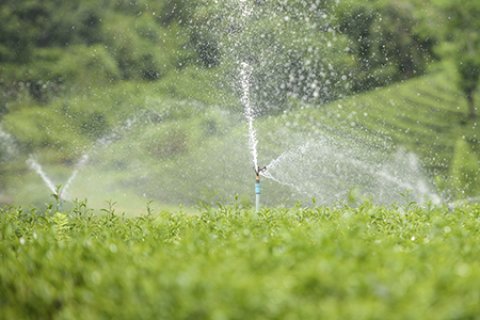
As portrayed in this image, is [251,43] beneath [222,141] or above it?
above

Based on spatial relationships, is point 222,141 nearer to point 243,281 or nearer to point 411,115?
point 411,115

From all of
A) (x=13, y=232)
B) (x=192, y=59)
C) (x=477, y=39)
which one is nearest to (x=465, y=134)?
(x=477, y=39)

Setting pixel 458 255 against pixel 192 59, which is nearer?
pixel 458 255

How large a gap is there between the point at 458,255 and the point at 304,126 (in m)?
12.6

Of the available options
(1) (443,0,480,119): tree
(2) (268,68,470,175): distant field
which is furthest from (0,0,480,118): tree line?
(2) (268,68,470,175): distant field

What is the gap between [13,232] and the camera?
432 cm

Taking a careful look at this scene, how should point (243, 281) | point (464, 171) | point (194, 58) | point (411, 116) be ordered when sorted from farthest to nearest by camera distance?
point (194, 58)
point (411, 116)
point (464, 171)
point (243, 281)

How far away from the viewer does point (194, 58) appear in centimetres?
1688

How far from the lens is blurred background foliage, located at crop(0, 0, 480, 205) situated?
15812 millimetres

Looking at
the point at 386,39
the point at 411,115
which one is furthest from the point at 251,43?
the point at 411,115

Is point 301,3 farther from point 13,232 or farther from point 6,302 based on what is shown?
point 6,302

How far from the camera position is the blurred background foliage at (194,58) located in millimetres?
15812

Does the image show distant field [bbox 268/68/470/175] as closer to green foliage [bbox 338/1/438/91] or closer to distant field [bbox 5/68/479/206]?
distant field [bbox 5/68/479/206]

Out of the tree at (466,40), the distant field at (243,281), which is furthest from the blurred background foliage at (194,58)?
the distant field at (243,281)
